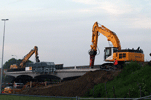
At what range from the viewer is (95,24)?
43094 millimetres

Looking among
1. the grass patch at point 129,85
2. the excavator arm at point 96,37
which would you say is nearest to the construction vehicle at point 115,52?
the excavator arm at point 96,37

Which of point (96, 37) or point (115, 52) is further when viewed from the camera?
point (96, 37)

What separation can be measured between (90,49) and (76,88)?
13362 millimetres

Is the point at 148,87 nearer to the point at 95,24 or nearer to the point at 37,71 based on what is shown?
the point at 95,24

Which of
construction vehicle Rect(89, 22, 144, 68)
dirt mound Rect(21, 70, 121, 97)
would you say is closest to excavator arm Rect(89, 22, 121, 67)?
construction vehicle Rect(89, 22, 144, 68)

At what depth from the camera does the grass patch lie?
2330 cm

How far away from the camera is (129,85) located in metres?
25.0

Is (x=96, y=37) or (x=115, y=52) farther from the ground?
(x=96, y=37)

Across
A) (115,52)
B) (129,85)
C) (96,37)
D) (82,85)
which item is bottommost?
(82,85)

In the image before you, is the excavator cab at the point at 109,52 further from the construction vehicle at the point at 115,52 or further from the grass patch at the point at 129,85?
the grass patch at the point at 129,85

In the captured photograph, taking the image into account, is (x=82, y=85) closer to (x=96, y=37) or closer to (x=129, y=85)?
(x=129, y=85)


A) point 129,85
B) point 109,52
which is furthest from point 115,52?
point 129,85

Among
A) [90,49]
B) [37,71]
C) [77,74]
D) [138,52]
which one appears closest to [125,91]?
[138,52]

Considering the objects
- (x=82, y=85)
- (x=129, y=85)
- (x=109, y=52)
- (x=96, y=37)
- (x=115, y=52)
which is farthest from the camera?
(x=96, y=37)
